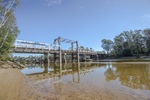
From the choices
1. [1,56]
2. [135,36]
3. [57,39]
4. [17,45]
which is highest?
[135,36]

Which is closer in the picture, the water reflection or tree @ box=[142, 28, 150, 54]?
the water reflection

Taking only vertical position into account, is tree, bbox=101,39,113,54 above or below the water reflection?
above

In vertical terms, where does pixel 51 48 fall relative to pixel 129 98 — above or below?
above

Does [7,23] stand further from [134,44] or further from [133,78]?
[134,44]

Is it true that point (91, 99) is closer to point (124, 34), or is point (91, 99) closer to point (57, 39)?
point (57, 39)

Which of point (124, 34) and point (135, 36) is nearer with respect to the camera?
point (135, 36)

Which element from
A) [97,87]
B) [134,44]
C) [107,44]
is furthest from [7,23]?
[107,44]

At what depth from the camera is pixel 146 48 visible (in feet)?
170

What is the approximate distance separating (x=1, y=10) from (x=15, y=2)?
1.45 metres

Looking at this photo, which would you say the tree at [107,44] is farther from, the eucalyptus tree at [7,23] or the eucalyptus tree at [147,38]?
the eucalyptus tree at [7,23]

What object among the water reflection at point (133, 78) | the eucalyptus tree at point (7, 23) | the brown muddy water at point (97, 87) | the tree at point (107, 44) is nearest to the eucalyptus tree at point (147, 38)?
the tree at point (107, 44)

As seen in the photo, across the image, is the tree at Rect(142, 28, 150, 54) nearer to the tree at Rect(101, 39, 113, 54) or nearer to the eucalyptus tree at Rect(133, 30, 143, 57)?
the eucalyptus tree at Rect(133, 30, 143, 57)

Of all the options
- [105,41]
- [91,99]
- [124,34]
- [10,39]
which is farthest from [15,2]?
[105,41]

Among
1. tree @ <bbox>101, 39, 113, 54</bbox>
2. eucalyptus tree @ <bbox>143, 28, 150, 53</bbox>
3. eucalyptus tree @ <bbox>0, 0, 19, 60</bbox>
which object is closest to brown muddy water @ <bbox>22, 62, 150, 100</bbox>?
eucalyptus tree @ <bbox>0, 0, 19, 60</bbox>
